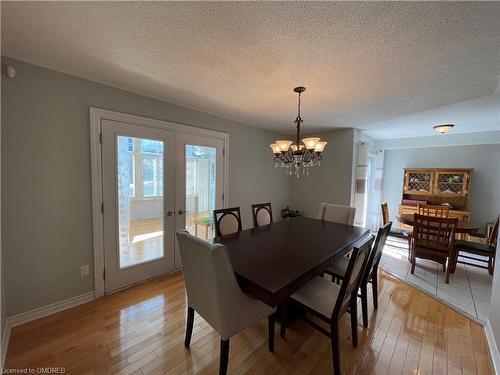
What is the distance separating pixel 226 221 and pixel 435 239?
3.02m

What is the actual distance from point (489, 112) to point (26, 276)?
5.95 meters

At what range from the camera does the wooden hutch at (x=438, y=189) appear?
4.43m

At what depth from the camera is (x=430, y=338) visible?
72.5 inches

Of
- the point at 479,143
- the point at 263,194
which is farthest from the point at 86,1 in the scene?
the point at 479,143

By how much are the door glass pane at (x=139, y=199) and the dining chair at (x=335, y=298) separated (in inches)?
76.9

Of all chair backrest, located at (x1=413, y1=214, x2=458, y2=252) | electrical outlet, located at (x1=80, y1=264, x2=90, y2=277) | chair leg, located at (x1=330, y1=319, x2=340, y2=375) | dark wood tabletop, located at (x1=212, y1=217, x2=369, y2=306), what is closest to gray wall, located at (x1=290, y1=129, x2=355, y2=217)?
chair backrest, located at (x1=413, y1=214, x2=458, y2=252)

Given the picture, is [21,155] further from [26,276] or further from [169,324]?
[169,324]

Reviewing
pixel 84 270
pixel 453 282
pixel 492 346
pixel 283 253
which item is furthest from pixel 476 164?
pixel 84 270

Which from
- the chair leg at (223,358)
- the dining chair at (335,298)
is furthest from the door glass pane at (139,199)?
the dining chair at (335,298)

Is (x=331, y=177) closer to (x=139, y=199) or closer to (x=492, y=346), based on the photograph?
(x=492, y=346)

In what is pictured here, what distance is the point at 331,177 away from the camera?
4145 millimetres

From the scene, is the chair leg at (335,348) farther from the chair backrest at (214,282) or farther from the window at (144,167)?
the window at (144,167)

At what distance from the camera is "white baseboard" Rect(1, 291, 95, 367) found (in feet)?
5.48

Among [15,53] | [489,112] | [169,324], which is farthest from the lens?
[489,112]
